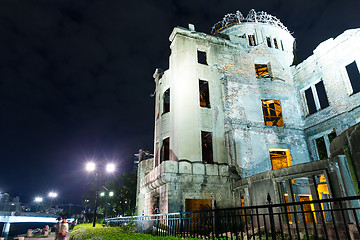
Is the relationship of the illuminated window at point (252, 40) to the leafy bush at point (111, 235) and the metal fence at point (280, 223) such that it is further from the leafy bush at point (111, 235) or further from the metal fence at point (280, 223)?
the leafy bush at point (111, 235)

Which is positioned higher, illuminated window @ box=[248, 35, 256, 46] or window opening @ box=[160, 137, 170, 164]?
illuminated window @ box=[248, 35, 256, 46]

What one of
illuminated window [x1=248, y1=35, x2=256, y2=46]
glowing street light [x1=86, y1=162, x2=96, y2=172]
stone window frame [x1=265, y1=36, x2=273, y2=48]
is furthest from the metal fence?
illuminated window [x1=248, y1=35, x2=256, y2=46]

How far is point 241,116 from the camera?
18.6 m

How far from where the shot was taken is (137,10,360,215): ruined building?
15375 mm

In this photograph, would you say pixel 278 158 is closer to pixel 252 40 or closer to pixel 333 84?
pixel 333 84

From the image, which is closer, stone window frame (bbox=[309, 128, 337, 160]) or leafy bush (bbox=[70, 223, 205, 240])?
leafy bush (bbox=[70, 223, 205, 240])

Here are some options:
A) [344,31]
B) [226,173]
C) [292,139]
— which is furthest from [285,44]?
[226,173]

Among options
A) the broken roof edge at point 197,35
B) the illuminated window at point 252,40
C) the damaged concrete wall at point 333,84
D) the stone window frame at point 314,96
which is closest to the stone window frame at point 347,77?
the damaged concrete wall at point 333,84

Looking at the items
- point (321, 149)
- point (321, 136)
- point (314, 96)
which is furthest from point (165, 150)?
point (321, 149)

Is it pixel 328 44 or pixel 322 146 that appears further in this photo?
pixel 322 146

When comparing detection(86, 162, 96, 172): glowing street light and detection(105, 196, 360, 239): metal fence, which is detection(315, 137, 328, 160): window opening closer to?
detection(105, 196, 360, 239): metal fence

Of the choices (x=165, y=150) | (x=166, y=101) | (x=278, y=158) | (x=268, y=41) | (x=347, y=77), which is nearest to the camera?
(x=347, y=77)

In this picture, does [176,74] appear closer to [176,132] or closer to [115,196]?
[176,132]

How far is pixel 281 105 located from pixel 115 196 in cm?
3385
